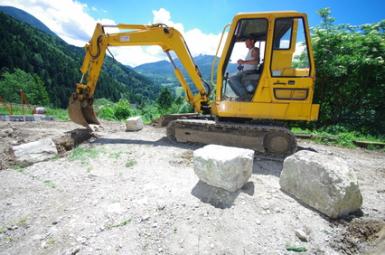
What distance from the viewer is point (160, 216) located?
9.01 ft

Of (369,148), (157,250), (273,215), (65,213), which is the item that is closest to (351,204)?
(273,215)

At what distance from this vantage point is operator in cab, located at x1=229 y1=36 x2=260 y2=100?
5.08m

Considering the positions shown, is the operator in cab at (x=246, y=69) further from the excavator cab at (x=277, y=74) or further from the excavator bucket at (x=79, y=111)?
the excavator bucket at (x=79, y=111)

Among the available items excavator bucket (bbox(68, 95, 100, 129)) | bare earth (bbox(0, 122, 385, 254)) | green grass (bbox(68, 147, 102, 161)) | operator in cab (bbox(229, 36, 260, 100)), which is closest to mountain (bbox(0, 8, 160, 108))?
excavator bucket (bbox(68, 95, 100, 129))

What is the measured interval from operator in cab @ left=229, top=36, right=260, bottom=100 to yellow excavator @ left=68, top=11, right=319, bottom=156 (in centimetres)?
2

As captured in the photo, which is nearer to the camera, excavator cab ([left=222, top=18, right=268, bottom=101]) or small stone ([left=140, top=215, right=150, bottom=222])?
small stone ([left=140, top=215, right=150, bottom=222])

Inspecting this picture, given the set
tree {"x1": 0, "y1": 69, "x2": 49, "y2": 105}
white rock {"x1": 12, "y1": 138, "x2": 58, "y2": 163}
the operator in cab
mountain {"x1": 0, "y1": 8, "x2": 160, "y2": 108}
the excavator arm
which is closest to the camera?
white rock {"x1": 12, "y1": 138, "x2": 58, "y2": 163}

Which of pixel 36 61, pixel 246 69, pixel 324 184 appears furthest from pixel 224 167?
pixel 36 61

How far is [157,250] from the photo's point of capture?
7.48 feet

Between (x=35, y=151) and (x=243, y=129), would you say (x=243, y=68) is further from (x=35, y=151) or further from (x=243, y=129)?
(x=35, y=151)

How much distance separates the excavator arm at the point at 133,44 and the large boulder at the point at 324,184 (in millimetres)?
3598

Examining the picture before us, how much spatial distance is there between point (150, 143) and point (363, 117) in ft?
28.6

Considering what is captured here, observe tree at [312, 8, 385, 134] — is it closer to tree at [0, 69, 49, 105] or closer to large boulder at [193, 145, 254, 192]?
large boulder at [193, 145, 254, 192]

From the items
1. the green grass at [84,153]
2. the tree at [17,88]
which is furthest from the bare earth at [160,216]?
the tree at [17,88]
